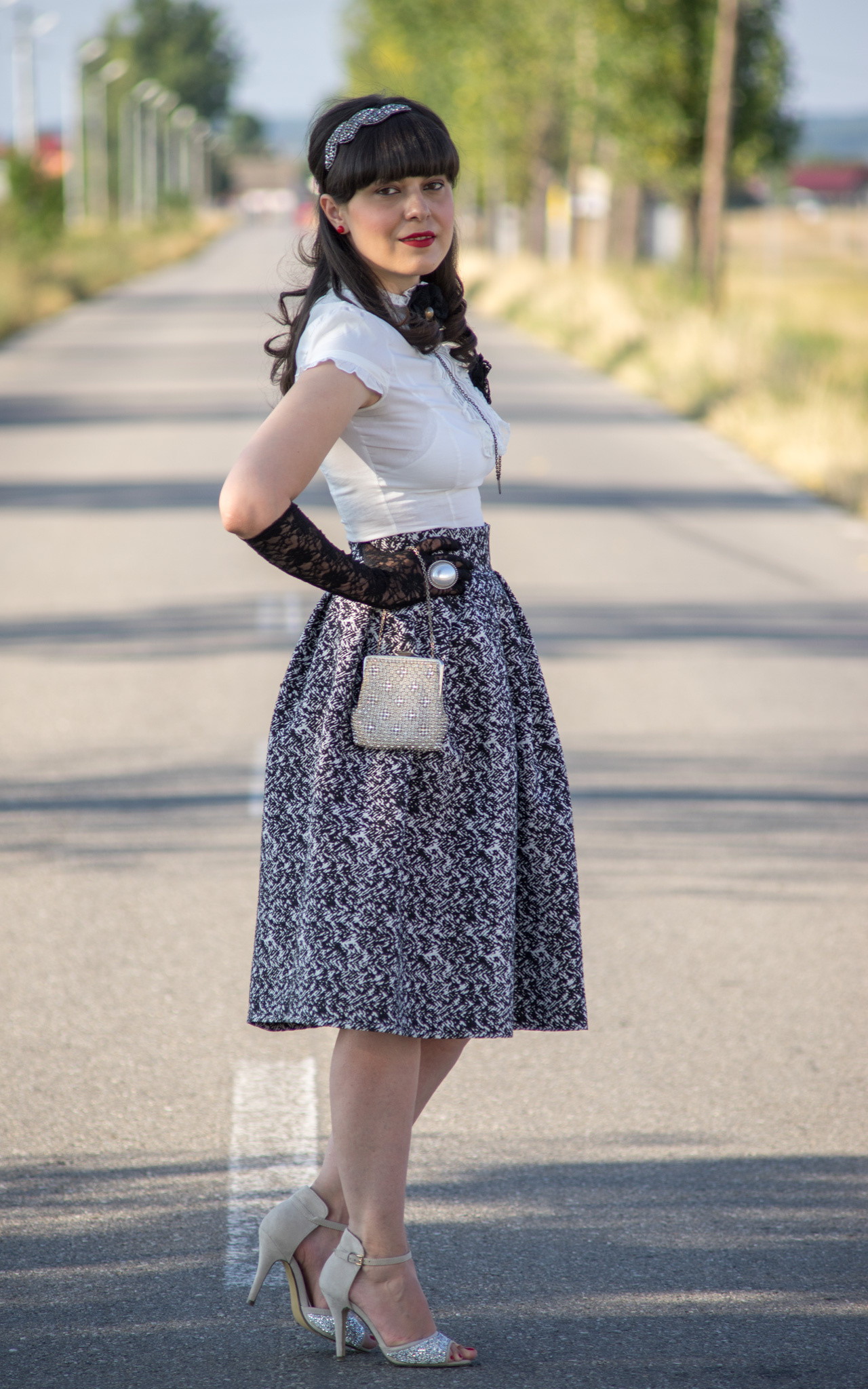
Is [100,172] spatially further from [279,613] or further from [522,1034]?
[522,1034]

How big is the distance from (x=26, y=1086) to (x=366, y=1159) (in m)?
1.50

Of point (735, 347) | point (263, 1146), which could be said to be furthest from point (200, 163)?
point (263, 1146)

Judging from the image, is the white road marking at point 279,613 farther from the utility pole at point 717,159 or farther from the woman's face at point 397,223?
the utility pole at point 717,159

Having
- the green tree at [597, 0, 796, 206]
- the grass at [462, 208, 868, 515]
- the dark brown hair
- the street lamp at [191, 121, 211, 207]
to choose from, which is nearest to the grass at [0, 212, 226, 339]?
the grass at [462, 208, 868, 515]

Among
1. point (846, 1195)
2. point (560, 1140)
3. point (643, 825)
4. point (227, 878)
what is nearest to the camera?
point (846, 1195)

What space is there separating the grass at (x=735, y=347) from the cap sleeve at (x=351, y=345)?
11479mm

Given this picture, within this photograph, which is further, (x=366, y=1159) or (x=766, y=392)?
(x=766, y=392)

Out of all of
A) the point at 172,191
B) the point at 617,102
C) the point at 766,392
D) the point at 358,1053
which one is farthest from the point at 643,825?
the point at 172,191

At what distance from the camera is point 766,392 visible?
62.7 feet

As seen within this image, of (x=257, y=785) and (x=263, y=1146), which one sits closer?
(x=263, y=1146)

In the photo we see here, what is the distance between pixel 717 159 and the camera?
27797mm

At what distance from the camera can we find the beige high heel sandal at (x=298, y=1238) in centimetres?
290

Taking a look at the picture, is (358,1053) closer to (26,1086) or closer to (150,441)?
(26,1086)

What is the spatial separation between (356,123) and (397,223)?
0.17m
